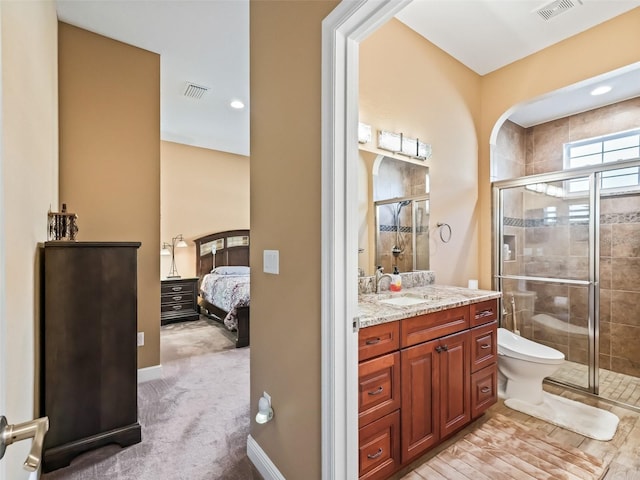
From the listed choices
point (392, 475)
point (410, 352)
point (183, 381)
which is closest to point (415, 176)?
point (410, 352)

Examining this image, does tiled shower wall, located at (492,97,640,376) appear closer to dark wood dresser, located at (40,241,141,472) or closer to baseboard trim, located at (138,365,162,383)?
dark wood dresser, located at (40,241,141,472)

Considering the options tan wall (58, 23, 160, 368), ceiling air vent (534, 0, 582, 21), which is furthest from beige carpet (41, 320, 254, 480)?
ceiling air vent (534, 0, 582, 21)

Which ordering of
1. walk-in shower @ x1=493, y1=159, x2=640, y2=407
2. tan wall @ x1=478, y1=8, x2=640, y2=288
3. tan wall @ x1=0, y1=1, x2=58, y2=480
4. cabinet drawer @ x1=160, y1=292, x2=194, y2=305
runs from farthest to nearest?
1. cabinet drawer @ x1=160, y1=292, x2=194, y2=305
2. walk-in shower @ x1=493, y1=159, x2=640, y2=407
3. tan wall @ x1=478, y1=8, x2=640, y2=288
4. tan wall @ x1=0, y1=1, x2=58, y2=480

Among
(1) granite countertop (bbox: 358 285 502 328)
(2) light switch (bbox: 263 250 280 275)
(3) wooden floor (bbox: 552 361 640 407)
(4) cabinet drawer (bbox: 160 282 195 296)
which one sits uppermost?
(2) light switch (bbox: 263 250 280 275)

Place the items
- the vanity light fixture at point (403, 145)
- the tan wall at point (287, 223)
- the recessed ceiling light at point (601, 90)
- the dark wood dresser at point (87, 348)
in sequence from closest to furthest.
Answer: the tan wall at point (287, 223) → the dark wood dresser at point (87, 348) → the vanity light fixture at point (403, 145) → the recessed ceiling light at point (601, 90)

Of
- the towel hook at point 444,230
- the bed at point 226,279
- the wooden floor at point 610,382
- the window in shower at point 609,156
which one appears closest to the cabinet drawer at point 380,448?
the towel hook at point 444,230

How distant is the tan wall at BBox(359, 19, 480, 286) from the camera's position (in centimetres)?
245

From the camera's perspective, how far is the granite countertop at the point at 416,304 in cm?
155

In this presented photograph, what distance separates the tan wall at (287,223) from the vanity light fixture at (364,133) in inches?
33.5

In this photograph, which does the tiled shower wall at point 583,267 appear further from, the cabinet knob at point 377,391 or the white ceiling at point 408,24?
the cabinet knob at point 377,391

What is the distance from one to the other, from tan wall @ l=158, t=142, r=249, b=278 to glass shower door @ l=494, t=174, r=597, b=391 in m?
4.48

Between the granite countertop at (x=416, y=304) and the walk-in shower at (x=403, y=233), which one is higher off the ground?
the walk-in shower at (x=403, y=233)

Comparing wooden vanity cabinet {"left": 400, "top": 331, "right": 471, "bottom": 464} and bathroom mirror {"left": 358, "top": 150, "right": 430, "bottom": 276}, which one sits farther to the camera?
bathroom mirror {"left": 358, "top": 150, "right": 430, "bottom": 276}

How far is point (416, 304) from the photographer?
1.83 meters
